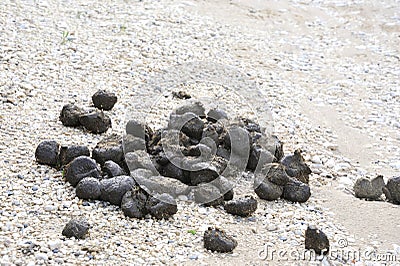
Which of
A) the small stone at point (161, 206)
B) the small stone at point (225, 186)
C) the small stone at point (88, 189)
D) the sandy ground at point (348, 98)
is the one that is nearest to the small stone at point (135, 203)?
the small stone at point (161, 206)

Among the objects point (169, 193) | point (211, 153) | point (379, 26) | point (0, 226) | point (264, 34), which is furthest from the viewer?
point (379, 26)

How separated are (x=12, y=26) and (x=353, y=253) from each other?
513 centimetres

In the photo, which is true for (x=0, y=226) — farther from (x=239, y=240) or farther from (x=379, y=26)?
(x=379, y=26)

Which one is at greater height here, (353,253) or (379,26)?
(379,26)

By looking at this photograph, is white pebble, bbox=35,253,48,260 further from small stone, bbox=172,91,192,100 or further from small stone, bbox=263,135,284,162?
small stone, bbox=172,91,192,100

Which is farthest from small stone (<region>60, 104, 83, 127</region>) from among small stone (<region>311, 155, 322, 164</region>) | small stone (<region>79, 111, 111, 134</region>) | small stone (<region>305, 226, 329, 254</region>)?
small stone (<region>305, 226, 329, 254</region>)

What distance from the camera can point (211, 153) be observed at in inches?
190

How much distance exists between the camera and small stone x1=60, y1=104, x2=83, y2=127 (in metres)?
5.47

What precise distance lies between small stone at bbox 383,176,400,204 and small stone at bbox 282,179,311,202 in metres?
0.70

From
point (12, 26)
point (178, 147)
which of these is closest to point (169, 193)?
point (178, 147)

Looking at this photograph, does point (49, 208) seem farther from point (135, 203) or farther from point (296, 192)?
point (296, 192)

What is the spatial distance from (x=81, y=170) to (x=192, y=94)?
2381 millimetres

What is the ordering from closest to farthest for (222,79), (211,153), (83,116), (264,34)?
(211,153) < (83,116) < (222,79) < (264,34)

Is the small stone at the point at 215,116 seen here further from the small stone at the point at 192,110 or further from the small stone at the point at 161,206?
the small stone at the point at 161,206
